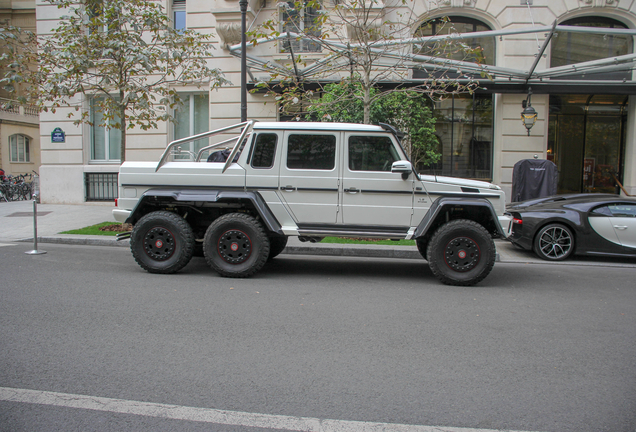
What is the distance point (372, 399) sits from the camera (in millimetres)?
3344

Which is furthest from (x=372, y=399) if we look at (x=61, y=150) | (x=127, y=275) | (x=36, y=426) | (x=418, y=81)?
(x=61, y=150)

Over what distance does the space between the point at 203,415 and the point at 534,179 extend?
13465 millimetres

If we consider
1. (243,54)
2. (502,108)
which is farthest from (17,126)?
(502,108)

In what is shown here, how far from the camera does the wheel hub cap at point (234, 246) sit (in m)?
7.04

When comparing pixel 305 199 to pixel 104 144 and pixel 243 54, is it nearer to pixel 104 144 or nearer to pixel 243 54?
pixel 243 54

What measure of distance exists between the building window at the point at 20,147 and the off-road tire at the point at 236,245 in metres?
32.0

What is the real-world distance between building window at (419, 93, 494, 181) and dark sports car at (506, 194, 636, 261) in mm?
6326

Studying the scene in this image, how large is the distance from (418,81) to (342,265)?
7494 mm

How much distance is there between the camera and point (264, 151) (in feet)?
23.5

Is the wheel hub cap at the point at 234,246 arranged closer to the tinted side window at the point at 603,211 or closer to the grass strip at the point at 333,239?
the grass strip at the point at 333,239

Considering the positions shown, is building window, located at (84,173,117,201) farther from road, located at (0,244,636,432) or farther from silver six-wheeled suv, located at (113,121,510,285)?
silver six-wheeled suv, located at (113,121,510,285)

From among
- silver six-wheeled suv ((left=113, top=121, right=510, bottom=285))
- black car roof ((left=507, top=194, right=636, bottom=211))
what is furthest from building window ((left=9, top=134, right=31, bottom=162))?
black car roof ((left=507, top=194, right=636, bottom=211))

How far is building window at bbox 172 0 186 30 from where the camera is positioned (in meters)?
16.7

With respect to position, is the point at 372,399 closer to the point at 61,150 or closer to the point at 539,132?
the point at 539,132
